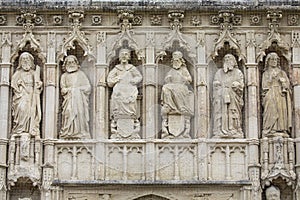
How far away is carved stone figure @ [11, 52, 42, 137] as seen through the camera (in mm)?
14133

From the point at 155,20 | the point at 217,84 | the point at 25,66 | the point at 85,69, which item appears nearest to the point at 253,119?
the point at 217,84

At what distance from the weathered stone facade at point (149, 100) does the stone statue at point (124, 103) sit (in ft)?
0.06

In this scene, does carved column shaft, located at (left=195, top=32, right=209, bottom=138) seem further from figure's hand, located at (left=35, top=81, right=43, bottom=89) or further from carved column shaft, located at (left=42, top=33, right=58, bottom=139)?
figure's hand, located at (left=35, top=81, right=43, bottom=89)

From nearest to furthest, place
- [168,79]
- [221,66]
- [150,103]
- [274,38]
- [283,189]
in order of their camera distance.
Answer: [283,189]
[150,103]
[168,79]
[274,38]
[221,66]

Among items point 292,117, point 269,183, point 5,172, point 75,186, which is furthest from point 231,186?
point 5,172

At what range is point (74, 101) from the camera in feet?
46.6

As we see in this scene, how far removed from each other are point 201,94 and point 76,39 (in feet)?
6.93

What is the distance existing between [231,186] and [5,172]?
11.0 feet

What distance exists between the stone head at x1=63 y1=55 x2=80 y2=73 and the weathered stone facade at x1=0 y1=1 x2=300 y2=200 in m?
0.02

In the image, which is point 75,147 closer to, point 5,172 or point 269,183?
point 5,172

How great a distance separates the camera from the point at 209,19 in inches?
576

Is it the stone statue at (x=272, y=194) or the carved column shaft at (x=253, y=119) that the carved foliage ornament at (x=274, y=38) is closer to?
the carved column shaft at (x=253, y=119)

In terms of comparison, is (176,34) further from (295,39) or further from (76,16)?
(295,39)

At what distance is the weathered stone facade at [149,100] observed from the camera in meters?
13.9
